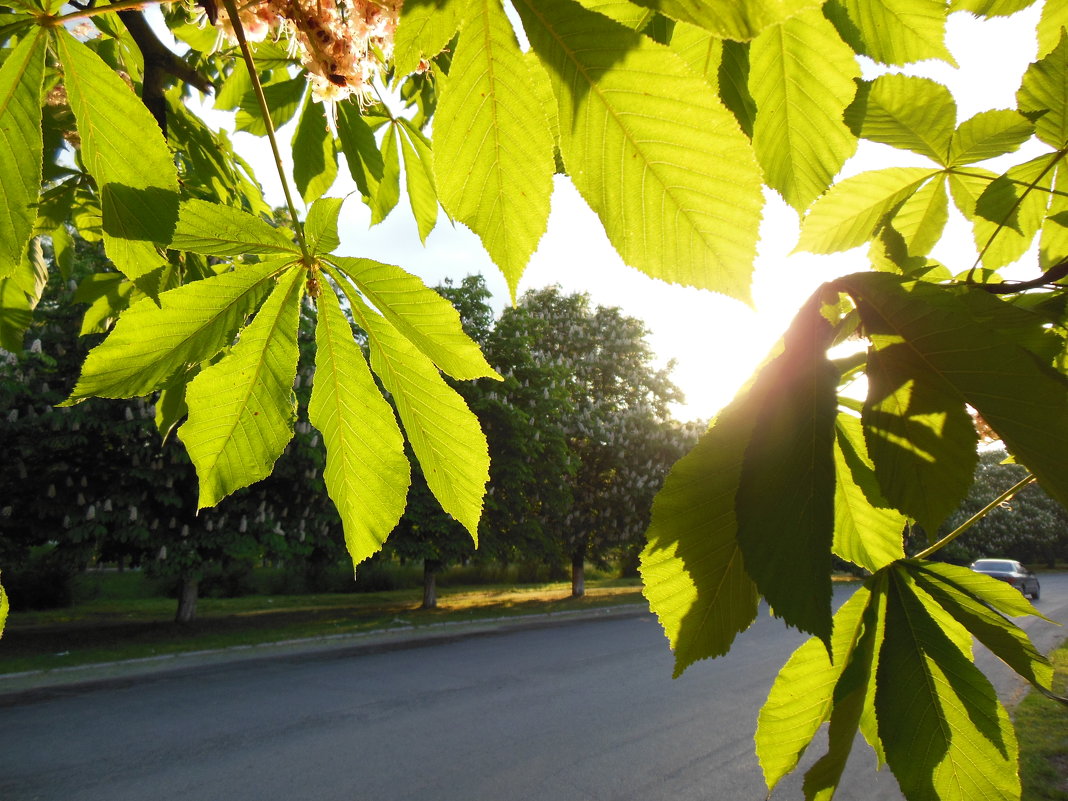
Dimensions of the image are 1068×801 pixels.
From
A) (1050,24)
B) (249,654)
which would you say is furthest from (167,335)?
(249,654)

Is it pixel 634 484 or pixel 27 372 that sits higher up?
pixel 27 372

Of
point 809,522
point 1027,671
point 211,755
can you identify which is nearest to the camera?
point 809,522

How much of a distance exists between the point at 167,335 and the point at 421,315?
0.23 meters

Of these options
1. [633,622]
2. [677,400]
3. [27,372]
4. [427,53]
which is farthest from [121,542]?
[677,400]

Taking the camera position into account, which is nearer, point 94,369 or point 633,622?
point 94,369

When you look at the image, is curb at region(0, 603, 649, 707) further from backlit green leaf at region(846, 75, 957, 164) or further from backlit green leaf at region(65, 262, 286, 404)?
backlit green leaf at region(846, 75, 957, 164)

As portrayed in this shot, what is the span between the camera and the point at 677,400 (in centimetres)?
1678

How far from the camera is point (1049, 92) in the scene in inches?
23.3

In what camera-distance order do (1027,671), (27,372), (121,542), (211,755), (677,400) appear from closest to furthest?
1. (1027,671)
2. (211,755)
3. (27,372)
4. (121,542)
5. (677,400)

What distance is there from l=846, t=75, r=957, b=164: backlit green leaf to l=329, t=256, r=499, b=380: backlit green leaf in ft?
1.23

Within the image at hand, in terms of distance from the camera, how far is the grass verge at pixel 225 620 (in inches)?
312

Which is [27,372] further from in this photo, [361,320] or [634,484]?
[634,484]

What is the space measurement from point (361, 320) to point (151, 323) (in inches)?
7.1

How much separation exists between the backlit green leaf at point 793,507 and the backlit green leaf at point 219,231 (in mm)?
508
